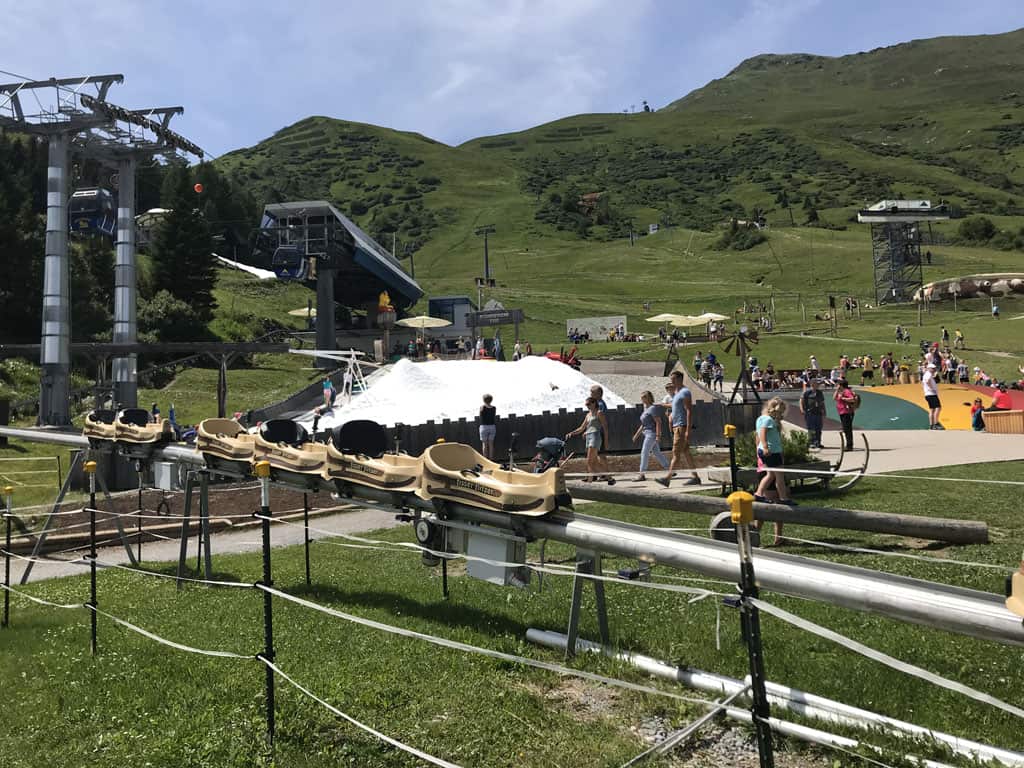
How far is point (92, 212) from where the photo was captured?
35.4 m

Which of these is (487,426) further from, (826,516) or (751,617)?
(751,617)

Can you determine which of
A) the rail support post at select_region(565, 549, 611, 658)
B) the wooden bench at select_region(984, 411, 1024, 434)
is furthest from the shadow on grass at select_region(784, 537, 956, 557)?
the wooden bench at select_region(984, 411, 1024, 434)

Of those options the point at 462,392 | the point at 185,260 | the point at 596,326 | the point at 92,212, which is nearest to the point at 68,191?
Result: the point at 92,212

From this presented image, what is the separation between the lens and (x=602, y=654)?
20.5 feet

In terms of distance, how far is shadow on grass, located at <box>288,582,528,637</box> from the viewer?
7.38m

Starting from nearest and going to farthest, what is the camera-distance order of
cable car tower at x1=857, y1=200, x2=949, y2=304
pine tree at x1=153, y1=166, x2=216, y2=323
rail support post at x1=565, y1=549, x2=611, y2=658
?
rail support post at x1=565, y1=549, x2=611, y2=658 → pine tree at x1=153, y1=166, x2=216, y2=323 → cable car tower at x1=857, y1=200, x2=949, y2=304

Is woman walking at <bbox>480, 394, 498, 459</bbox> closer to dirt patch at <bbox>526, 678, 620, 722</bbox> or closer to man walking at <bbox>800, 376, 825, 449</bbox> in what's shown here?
man walking at <bbox>800, 376, 825, 449</bbox>

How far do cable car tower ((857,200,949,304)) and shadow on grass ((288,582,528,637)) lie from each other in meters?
89.6

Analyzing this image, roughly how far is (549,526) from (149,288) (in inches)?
2421

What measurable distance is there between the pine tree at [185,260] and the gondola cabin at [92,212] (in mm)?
23588

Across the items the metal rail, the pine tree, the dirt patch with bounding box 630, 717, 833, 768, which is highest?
the pine tree

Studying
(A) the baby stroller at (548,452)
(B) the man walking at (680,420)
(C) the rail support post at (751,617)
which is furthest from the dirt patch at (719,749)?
(B) the man walking at (680,420)

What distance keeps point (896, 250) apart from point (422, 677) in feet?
325

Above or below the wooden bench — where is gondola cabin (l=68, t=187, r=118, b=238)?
above
